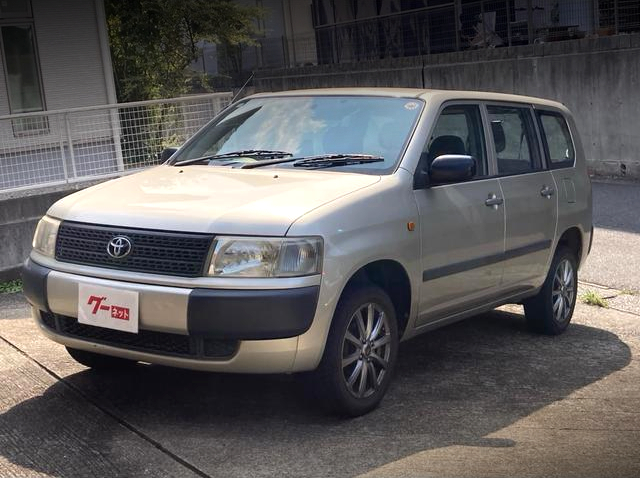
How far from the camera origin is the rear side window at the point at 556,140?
269 inches

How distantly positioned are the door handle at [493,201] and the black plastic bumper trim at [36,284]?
103 inches

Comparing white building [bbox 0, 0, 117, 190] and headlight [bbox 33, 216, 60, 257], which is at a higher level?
white building [bbox 0, 0, 117, 190]

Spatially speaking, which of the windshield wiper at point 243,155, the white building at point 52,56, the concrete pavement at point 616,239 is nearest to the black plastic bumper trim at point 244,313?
the windshield wiper at point 243,155

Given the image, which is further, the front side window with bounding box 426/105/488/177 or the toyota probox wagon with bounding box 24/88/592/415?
the front side window with bounding box 426/105/488/177

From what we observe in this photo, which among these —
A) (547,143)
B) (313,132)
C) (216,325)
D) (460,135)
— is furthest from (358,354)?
(547,143)

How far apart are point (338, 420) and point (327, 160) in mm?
1481

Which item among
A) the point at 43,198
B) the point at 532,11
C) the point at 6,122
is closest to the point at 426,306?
the point at 43,198

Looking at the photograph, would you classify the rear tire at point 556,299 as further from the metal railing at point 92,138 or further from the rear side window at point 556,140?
the metal railing at point 92,138

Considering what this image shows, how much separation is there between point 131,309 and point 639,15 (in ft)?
36.2

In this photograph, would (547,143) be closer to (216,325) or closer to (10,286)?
A: (216,325)

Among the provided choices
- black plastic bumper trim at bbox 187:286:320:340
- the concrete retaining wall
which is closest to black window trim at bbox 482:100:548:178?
black plastic bumper trim at bbox 187:286:320:340

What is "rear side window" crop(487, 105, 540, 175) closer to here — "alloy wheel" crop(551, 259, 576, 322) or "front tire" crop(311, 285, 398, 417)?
"alloy wheel" crop(551, 259, 576, 322)

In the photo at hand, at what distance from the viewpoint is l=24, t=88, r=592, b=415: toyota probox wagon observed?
4488mm

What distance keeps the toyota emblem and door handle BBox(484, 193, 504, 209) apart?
228 centimetres
